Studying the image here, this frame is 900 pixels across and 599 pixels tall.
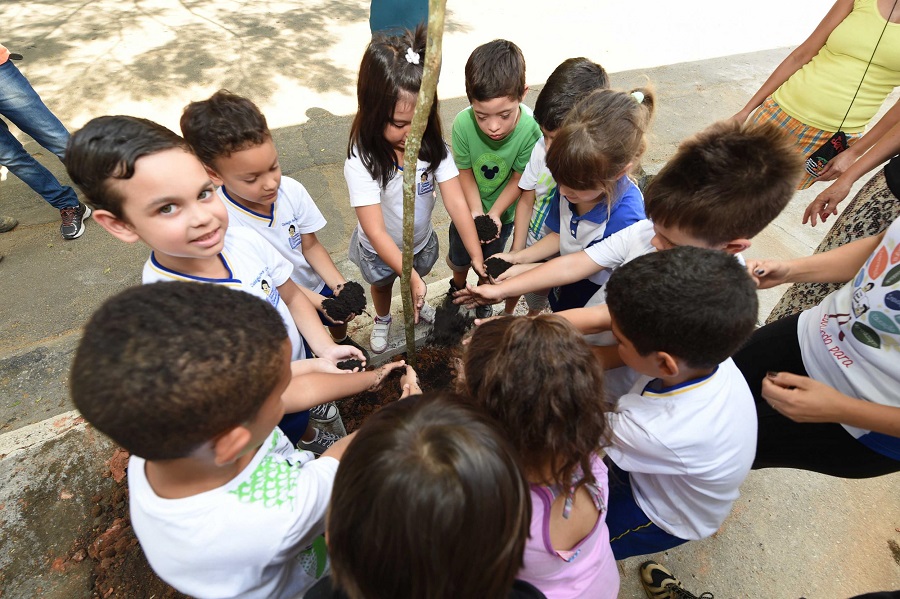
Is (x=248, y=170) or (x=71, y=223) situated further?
(x=71, y=223)

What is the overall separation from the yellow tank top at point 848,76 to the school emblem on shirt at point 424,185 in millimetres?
2273

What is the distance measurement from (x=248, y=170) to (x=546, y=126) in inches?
55.2

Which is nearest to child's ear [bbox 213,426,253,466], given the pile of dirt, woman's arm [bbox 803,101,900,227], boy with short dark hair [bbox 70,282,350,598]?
boy with short dark hair [bbox 70,282,350,598]

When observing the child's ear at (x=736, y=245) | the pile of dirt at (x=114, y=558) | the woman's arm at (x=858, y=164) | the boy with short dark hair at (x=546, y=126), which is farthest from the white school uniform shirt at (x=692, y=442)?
the pile of dirt at (x=114, y=558)

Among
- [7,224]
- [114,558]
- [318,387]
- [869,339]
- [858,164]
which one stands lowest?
[7,224]

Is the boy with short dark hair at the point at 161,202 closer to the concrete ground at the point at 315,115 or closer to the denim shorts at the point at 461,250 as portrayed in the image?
the concrete ground at the point at 315,115

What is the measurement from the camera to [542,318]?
4.15 ft

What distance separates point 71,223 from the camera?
12.4ft

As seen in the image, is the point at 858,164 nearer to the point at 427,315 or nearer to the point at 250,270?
the point at 427,315

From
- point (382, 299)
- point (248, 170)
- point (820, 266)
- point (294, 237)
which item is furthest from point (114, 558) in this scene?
point (820, 266)

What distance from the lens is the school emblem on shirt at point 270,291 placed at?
177 centimetres

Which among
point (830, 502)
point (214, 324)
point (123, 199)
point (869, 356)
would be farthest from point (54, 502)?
point (830, 502)

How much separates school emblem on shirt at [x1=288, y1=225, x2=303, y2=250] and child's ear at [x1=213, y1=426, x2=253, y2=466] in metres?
1.32

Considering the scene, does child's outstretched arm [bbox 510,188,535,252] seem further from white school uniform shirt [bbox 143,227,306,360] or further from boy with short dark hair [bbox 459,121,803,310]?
white school uniform shirt [bbox 143,227,306,360]
